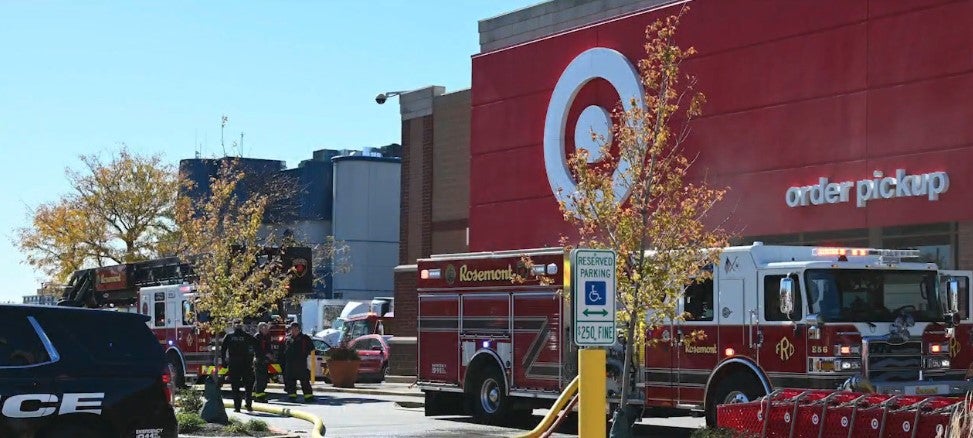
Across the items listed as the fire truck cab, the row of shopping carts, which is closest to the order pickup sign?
the row of shopping carts

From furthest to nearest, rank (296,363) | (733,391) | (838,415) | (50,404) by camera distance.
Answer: (296,363) < (733,391) < (838,415) < (50,404)

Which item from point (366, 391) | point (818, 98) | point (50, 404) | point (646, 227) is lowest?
point (366, 391)

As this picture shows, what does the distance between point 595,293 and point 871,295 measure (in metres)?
6.95

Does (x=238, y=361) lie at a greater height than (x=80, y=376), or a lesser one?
lesser

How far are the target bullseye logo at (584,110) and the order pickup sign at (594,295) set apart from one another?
17740 millimetres

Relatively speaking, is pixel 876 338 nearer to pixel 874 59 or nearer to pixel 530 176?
pixel 874 59

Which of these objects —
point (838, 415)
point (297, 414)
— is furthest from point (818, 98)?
point (838, 415)

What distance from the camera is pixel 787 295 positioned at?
17828 mm

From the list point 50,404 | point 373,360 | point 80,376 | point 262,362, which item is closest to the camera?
point 50,404

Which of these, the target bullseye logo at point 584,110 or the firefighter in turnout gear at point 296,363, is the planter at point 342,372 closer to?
the firefighter in turnout gear at point 296,363

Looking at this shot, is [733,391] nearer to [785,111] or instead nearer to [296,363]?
[785,111]

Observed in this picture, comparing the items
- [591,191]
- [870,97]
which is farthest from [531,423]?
[870,97]

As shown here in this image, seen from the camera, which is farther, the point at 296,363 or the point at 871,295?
the point at 296,363

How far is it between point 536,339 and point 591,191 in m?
4.96
